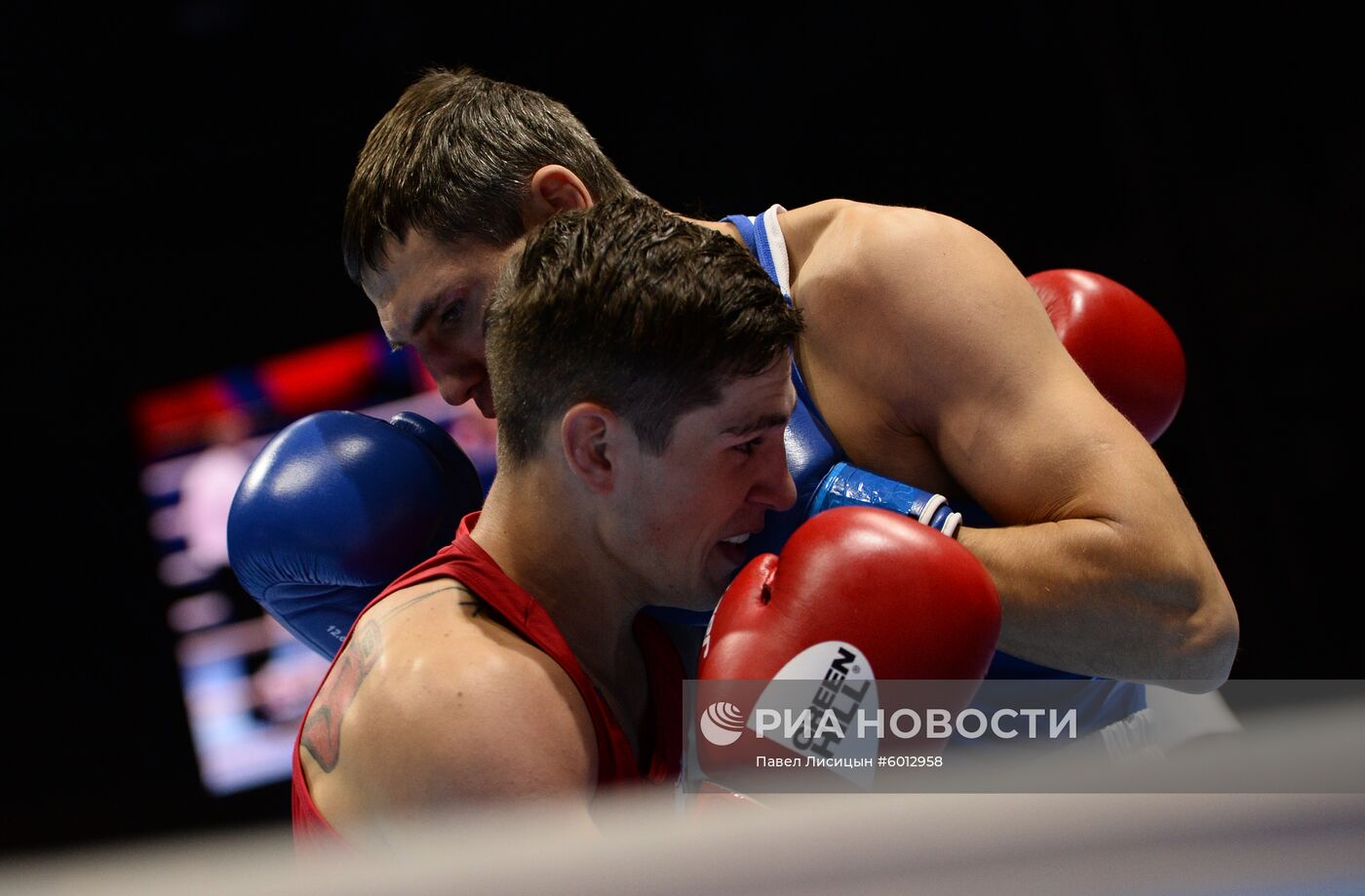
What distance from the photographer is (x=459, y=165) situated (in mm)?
1860

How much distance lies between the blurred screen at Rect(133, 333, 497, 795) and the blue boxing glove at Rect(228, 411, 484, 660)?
258 centimetres

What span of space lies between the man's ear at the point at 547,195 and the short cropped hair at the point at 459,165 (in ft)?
0.05

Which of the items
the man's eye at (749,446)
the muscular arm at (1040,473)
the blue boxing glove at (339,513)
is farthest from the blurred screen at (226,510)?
the man's eye at (749,446)

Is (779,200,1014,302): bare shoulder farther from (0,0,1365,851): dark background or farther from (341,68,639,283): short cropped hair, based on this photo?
(0,0,1365,851): dark background

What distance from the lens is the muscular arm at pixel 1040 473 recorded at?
1602 millimetres

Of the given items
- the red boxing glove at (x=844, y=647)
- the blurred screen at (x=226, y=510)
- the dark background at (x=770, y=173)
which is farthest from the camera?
the blurred screen at (x=226, y=510)

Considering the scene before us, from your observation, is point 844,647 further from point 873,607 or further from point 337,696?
point 337,696

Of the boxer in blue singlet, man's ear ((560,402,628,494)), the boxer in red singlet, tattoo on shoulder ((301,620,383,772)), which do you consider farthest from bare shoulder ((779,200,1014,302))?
tattoo on shoulder ((301,620,383,772))

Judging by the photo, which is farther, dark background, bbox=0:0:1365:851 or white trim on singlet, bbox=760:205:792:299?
dark background, bbox=0:0:1365:851

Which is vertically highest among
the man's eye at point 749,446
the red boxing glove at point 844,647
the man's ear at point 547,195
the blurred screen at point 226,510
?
the man's ear at point 547,195

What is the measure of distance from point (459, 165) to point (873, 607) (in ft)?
3.10

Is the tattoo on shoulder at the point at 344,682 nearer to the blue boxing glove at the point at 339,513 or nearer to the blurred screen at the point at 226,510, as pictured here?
the blue boxing glove at the point at 339,513

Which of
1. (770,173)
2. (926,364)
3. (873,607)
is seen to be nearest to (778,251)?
(926,364)

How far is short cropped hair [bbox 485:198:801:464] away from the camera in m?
1.47
